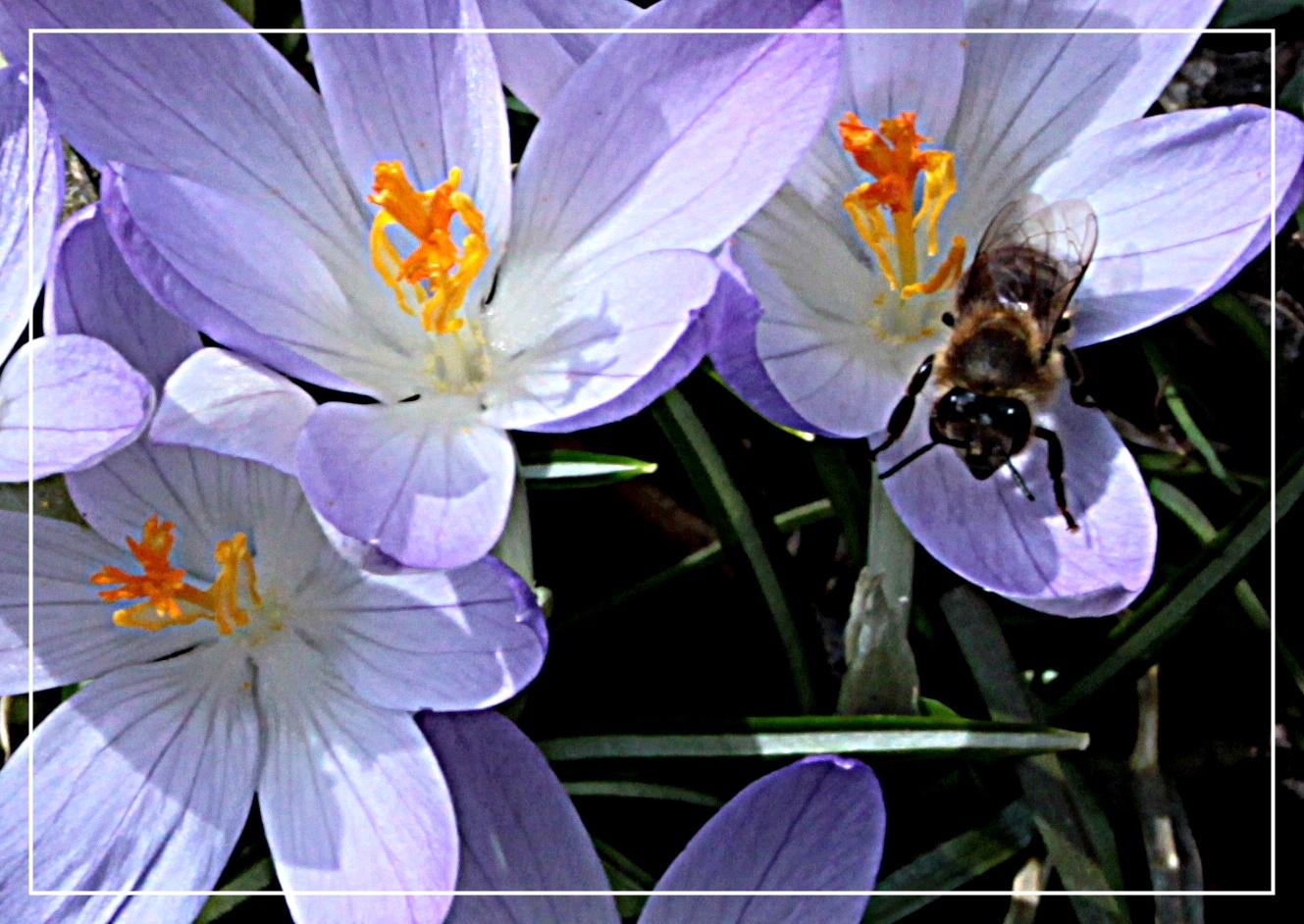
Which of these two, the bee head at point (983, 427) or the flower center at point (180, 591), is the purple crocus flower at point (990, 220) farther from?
the flower center at point (180, 591)

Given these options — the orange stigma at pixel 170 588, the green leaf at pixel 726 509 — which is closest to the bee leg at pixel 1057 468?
the green leaf at pixel 726 509

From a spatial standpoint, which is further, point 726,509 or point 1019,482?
point 726,509

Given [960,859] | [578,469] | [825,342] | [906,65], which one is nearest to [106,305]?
[578,469]

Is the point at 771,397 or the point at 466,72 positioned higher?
the point at 466,72

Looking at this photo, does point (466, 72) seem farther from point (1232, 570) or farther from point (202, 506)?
point (1232, 570)

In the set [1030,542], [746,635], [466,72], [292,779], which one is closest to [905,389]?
[1030,542]

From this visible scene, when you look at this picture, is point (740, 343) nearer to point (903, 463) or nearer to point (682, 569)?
point (903, 463)

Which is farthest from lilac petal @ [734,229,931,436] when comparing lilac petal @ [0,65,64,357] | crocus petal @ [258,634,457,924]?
lilac petal @ [0,65,64,357]
